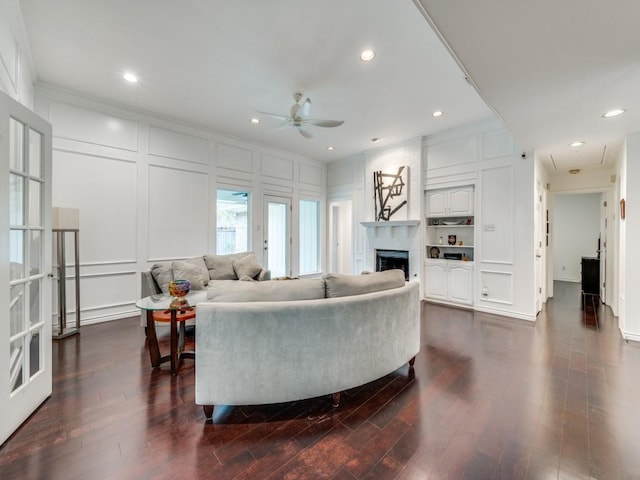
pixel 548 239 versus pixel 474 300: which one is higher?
pixel 548 239

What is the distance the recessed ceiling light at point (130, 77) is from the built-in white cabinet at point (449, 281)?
17.0 feet

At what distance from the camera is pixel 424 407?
2.04 meters

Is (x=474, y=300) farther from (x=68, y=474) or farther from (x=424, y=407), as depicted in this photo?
(x=68, y=474)

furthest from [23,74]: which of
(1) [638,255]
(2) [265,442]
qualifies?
(1) [638,255]

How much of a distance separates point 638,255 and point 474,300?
199 centimetres

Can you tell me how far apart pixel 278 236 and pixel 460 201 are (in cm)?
376

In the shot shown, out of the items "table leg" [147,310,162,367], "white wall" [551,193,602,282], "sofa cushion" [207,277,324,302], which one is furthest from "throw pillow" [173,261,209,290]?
"white wall" [551,193,602,282]

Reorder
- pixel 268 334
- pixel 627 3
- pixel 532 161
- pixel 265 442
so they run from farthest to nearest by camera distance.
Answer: pixel 532 161 → pixel 268 334 → pixel 265 442 → pixel 627 3

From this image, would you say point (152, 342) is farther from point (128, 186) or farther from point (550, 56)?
point (550, 56)

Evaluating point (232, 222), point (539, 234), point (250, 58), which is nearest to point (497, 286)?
point (539, 234)

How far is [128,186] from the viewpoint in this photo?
4.18 metres

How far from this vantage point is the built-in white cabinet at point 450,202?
4.79 m

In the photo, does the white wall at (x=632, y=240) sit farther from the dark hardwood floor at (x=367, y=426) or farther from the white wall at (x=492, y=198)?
the white wall at (x=492, y=198)

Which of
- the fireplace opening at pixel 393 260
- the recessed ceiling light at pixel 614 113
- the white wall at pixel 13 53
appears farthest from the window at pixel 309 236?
the recessed ceiling light at pixel 614 113
